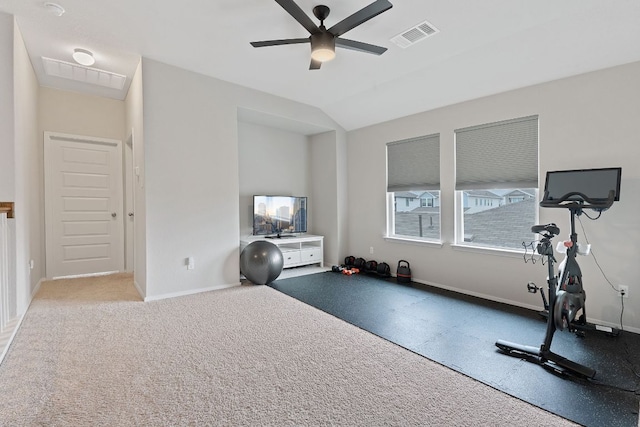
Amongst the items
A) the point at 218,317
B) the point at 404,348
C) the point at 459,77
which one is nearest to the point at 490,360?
the point at 404,348

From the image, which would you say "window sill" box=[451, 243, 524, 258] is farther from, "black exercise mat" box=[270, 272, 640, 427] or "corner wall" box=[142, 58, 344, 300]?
"corner wall" box=[142, 58, 344, 300]

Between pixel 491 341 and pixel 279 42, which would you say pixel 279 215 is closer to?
pixel 279 42

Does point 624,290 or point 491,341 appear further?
point 624,290

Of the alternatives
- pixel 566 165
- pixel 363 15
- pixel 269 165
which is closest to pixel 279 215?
pixel 269 165

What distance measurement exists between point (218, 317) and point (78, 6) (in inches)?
120

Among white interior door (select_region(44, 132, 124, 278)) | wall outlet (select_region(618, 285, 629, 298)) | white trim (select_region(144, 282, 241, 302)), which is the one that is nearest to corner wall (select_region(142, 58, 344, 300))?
white trim (select_region(144, 282, 241, 302))

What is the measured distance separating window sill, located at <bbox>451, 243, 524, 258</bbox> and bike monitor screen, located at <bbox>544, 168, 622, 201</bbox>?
0.97 metres

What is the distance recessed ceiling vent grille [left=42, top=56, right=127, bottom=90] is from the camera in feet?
12.1

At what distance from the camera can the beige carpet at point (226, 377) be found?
1.67 metres

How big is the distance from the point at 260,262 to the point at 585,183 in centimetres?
358

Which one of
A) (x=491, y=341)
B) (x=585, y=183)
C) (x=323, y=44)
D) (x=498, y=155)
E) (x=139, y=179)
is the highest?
(x=323, y=44)

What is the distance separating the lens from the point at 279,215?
518 cm

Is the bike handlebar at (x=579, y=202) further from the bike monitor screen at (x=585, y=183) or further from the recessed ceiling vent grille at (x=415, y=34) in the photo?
the recessed ceiling vent grille at (x=415, y=34)

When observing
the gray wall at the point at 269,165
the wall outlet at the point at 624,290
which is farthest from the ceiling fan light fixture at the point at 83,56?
the wall outlet at the point at 624,290
